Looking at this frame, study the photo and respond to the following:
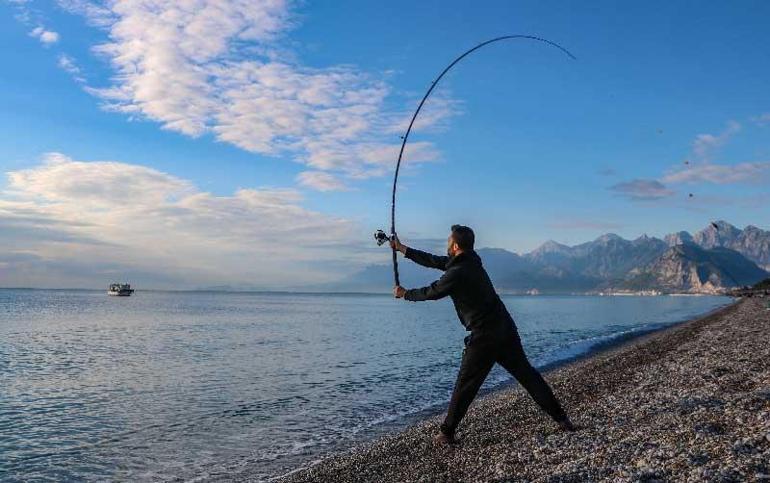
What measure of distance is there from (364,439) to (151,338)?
39.1 m

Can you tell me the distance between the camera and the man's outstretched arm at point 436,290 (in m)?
8.65

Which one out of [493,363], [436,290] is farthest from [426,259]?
[493,363]

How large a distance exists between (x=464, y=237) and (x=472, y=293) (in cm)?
85

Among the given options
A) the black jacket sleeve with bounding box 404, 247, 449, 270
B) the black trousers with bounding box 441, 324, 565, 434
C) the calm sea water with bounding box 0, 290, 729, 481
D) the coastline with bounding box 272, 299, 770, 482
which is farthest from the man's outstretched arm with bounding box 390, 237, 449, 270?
the calm sea water with bounding box 0, 290, 729, 481

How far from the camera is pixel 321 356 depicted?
1374 inches

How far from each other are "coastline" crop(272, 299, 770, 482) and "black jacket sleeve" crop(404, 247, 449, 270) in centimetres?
298

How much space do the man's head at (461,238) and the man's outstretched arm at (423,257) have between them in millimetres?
275

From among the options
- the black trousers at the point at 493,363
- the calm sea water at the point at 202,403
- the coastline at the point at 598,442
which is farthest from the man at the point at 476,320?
the calm sea water at the point at 202,403

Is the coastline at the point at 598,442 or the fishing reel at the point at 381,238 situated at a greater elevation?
the fishing reel at the point at 381,238

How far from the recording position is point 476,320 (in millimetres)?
8742

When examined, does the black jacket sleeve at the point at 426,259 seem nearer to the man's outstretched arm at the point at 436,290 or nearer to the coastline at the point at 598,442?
the man's outstretched arm at the point at 436,290

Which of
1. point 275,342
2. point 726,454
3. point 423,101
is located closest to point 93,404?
point 423,101

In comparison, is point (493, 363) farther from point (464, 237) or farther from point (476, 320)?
point (464, 237)

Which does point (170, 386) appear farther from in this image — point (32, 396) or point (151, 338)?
point (151, 338)
